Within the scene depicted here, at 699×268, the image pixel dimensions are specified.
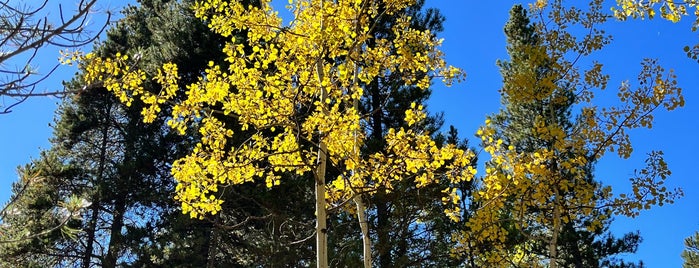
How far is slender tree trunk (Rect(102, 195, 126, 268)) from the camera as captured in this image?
10805 millimetres

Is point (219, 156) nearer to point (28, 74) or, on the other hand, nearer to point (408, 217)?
point (28, 74)

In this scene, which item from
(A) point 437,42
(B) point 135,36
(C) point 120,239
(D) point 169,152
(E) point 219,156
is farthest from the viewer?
(B) point 135,36

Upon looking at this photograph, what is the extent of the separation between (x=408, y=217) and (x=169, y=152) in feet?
19.2

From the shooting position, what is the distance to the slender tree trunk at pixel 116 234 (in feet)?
35.4

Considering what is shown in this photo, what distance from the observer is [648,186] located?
472cm

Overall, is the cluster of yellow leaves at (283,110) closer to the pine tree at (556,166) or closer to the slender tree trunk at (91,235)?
the pine tree at (556,166)

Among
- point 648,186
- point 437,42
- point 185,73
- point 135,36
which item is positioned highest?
point 135,36

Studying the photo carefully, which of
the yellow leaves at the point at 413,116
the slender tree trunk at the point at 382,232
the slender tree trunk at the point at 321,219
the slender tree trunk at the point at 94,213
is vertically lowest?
the slender tree trunk at the point at 321,219

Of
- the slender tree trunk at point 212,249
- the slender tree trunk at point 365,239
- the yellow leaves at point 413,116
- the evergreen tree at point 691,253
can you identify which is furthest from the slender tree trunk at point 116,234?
the evergreen tree at point 691,253

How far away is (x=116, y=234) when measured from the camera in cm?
1102

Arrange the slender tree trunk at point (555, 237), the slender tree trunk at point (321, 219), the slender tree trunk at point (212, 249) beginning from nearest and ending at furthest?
the slender tree trunk at point (321, 219) → the slender tree trunk at point (555, 237) → the slender tree trunk at point (212, 249)

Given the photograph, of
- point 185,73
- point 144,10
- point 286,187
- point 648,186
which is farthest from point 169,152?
point 648,186

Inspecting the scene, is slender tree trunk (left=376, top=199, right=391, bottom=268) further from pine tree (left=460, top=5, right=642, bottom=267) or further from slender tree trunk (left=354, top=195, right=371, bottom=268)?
slender tree trunk (left=354, top=195, right=371, bottom=268)

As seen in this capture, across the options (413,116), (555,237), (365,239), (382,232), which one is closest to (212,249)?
(382,232)
